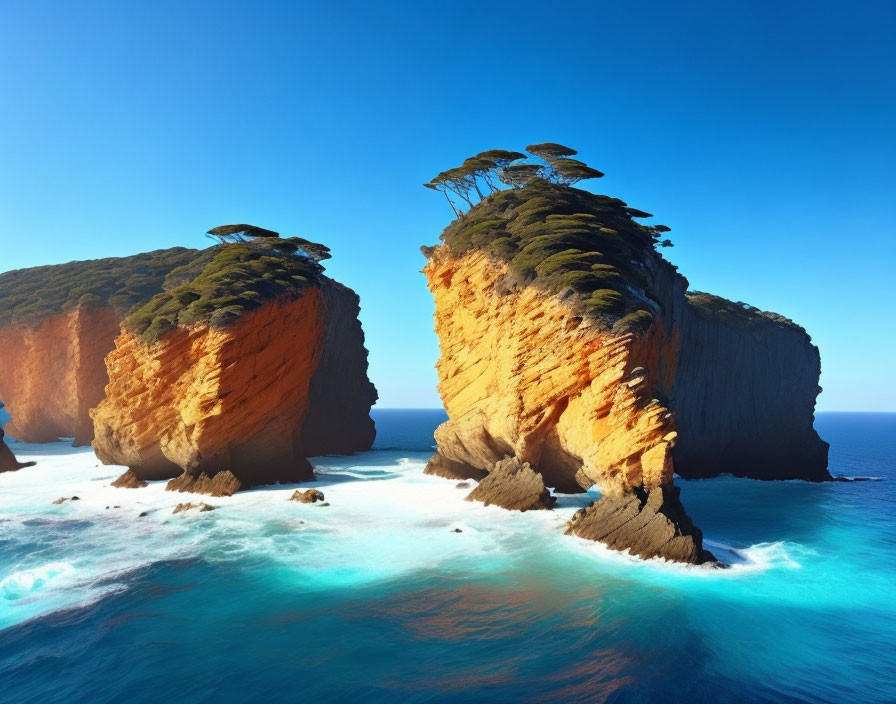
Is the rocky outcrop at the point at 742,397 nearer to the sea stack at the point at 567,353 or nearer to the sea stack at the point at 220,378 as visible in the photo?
the sea stack at the point at 567,353

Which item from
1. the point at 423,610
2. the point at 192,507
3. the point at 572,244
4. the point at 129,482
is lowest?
the point at 423,610

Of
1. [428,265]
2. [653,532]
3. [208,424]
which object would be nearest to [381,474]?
[208,424]

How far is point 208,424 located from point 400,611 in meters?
24.7

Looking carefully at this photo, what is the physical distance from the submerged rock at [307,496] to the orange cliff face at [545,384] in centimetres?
1065

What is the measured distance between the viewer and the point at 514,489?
3312 cm

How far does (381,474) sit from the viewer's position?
4684 centimetres

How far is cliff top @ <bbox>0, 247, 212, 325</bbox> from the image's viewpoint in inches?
2618

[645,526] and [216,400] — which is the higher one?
[216,400]

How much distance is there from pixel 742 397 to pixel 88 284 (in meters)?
78.3

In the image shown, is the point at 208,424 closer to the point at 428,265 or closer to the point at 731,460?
the point at 428,265

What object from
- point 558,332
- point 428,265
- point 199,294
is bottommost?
point 558,332

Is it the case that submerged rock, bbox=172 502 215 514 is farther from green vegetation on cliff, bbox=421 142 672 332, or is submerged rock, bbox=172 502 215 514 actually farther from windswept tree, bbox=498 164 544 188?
windswept tree, bbox=498 164 544 188

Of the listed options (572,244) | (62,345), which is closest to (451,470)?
(572,244)

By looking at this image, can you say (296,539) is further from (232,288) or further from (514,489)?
(232,288)
